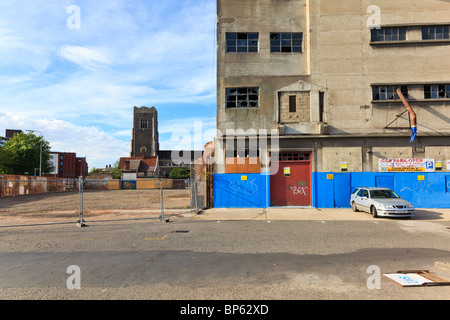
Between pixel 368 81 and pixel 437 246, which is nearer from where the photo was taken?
pixel 437 246

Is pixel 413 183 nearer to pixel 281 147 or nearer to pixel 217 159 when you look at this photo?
pixel 281 147

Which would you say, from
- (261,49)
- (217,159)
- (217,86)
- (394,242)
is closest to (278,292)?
(394,242)

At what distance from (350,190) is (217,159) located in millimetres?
8881

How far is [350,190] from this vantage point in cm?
1848

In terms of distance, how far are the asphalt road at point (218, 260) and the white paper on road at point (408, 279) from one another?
0.17 metres

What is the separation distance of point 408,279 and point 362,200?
1084cm

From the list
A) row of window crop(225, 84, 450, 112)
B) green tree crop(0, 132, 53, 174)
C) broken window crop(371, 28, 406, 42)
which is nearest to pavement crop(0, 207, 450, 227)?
row of window crop(225, 84, 450, 112)

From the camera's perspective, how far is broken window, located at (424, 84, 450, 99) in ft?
61.2

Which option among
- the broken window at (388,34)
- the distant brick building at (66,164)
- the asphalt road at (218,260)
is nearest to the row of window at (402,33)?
the broken window at (388,34)

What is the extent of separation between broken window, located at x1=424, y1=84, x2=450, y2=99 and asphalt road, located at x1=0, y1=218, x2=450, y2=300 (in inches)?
416

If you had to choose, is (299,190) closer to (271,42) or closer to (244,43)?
(271,42)

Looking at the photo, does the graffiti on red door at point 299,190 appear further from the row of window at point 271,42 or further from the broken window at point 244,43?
the broken window at point 244,43

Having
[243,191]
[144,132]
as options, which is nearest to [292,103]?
[243,191]

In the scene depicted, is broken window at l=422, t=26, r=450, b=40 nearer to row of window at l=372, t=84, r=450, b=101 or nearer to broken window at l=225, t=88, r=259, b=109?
row of window at l=372, t=84, r=450, b=101
